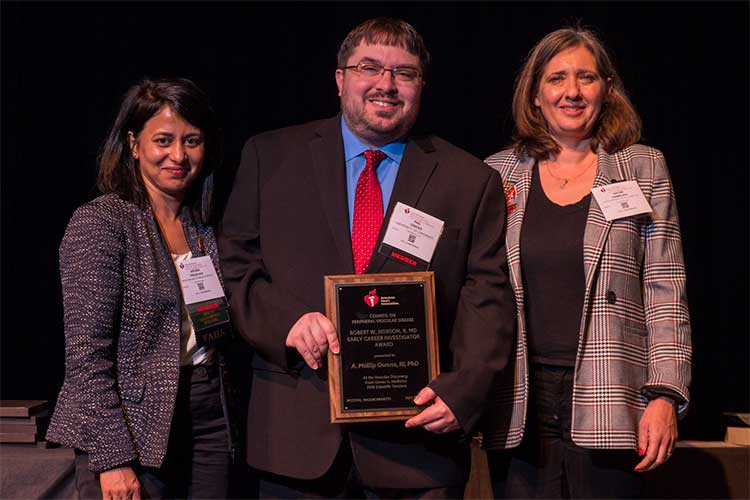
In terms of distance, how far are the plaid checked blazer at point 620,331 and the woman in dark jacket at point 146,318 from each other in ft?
2.97

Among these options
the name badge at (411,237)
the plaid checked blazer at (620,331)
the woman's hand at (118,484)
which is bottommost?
the woman's hand at (118,484)

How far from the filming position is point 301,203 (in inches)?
92.4

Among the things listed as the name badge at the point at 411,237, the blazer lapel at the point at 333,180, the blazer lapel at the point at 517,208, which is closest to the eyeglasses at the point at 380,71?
the blazer lapel at the point at 333,180

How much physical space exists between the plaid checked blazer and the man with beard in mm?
180

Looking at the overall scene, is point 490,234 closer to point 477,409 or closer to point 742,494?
point 477,409

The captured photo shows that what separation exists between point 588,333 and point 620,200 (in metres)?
0.42

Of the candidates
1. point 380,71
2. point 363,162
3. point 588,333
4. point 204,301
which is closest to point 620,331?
point 588,333

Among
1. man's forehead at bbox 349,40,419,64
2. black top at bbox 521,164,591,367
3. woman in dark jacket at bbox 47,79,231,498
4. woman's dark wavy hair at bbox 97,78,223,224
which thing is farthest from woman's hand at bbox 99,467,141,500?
man's forehead at bbox 349,40,419,64

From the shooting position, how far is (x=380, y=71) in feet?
7.79

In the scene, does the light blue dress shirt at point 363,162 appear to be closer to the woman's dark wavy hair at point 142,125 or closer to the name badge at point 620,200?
the woman's dark wavy hair at point 142,125

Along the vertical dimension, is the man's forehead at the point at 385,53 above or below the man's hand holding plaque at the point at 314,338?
above

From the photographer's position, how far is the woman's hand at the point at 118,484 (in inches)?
88.4

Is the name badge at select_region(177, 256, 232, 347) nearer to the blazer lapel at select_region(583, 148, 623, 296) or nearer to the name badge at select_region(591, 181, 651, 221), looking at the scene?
the blazer lapel at select_region(583, 148, 623, 296)

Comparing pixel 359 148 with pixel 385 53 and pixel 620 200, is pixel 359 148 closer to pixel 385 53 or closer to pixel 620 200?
pixel 385 53
